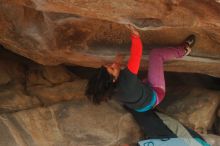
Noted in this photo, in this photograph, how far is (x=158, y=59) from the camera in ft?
13.0

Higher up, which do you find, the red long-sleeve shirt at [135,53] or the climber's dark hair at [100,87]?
the red long-sleeve shirt at [135,53]

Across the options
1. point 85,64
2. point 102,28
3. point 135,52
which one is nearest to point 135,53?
point 135,52

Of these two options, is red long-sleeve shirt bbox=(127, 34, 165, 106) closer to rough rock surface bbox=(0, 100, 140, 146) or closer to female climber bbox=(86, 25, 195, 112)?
female climber bbox=(86, 25, 195, 112)

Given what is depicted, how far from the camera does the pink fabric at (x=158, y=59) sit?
3959 millimetres

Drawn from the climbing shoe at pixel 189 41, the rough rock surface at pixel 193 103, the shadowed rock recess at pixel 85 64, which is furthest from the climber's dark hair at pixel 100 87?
the rough rock surface at pixel 193 103

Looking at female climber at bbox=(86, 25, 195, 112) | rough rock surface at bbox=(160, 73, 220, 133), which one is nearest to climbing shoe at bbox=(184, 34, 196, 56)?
female climber at bbox=(86, 25, 195, 112)

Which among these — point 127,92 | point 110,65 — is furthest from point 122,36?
point 127,92

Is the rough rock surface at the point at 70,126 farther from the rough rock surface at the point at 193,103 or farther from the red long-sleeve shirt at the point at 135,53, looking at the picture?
the red long-sleeve shirt at the point at 135,53

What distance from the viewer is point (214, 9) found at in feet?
10.0

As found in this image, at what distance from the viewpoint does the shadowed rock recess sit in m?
3.08

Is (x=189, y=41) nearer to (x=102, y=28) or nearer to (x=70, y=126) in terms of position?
(x=102, y=28)

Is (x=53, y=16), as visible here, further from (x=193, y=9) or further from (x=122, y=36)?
(x=193, y=9)

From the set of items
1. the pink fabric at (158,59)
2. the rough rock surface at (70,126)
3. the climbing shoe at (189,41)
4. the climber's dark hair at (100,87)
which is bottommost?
the rough rock surface at (70,126)

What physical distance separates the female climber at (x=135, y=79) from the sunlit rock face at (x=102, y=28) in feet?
0.45
